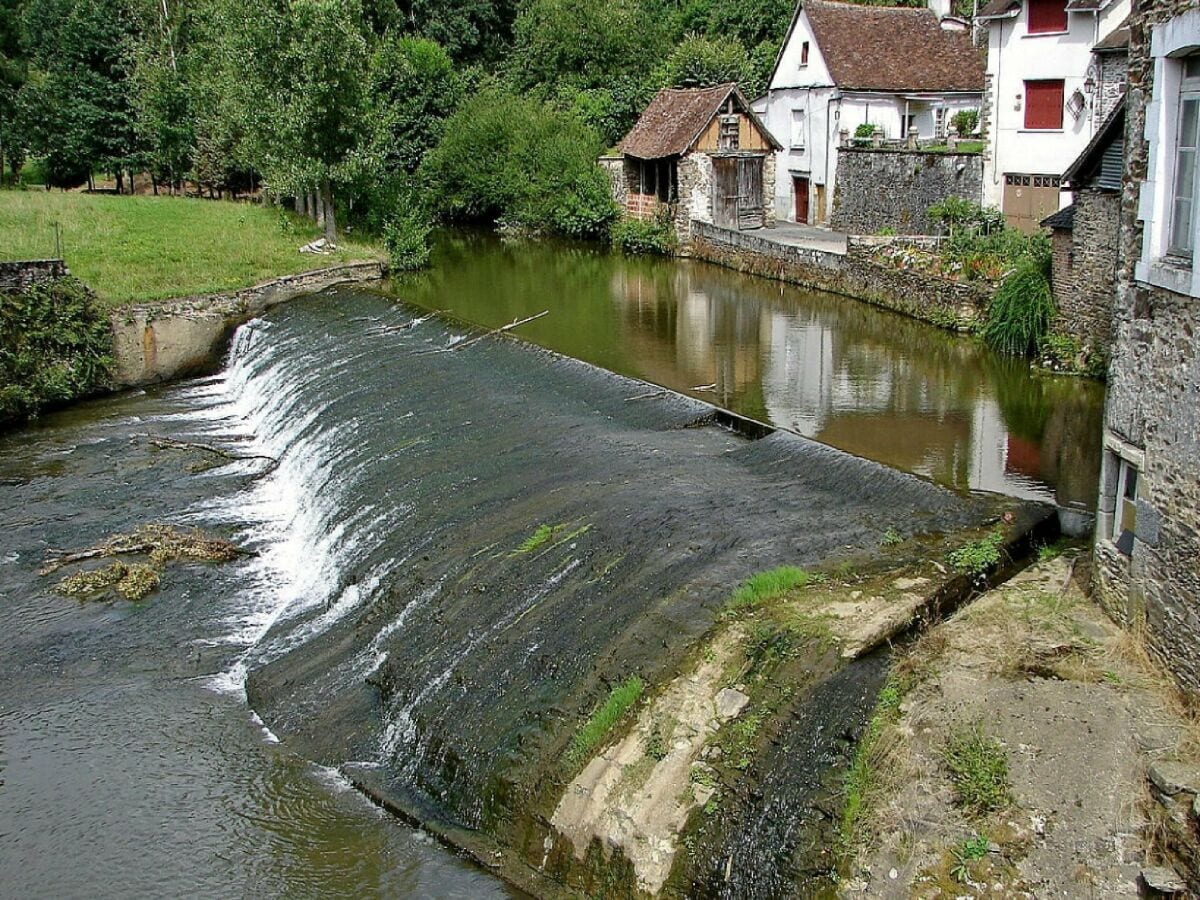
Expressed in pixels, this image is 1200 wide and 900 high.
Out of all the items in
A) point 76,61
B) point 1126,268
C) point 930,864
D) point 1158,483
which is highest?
point 76,61

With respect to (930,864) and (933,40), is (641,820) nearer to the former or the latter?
(930,864)

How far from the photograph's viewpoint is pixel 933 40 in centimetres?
3691

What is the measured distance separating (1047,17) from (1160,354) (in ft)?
78.5

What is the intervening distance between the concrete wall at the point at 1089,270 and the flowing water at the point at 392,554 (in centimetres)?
135

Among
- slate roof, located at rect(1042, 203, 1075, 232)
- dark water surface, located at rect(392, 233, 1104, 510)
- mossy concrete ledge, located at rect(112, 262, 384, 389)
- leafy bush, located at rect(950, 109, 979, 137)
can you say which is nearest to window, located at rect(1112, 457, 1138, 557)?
dark water surface, located at rect(392, 233, 1104, 510)

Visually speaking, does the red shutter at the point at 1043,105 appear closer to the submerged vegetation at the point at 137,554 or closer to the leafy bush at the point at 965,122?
the leafy bush at the point at 965,122

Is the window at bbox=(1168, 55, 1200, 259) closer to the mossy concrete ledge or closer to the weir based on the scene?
the weir

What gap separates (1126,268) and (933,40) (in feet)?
103

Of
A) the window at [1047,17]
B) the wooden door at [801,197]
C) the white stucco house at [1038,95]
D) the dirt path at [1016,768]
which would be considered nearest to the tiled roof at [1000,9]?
the white stucco house at [1038,95]

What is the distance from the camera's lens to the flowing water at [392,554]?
971 centimetres

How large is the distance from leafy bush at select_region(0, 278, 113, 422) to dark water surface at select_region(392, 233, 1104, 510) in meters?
8.13

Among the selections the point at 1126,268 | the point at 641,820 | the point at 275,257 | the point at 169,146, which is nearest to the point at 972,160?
the point at 275,257

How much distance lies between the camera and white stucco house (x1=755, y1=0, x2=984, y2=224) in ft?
117

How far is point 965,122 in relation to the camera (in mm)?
33688
